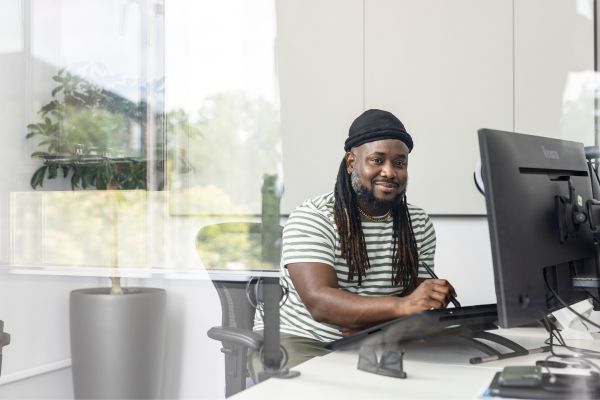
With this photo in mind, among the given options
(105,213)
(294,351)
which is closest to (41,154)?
(105,213)

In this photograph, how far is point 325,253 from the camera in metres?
1.26

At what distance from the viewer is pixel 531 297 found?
0.74 meters

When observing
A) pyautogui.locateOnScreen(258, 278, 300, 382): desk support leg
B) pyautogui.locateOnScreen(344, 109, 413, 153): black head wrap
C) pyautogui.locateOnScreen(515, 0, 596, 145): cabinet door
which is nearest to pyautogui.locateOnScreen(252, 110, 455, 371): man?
pyautogui.locateOnScreen(344, 109, 413, 153): black head wrap

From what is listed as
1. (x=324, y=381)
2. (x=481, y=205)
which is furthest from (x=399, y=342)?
(x=481, y=205)

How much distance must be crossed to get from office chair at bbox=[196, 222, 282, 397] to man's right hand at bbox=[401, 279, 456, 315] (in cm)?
33

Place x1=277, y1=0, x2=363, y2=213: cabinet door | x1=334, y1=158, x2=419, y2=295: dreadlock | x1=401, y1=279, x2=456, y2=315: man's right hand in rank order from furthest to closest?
x1=277, y1=0, x2=363, y2=213: cabinet door, x1=334, y1=158, x2=419, y2=295: dreadlock, x1=401, y1=279, x2=456, y2=315: man's right hand

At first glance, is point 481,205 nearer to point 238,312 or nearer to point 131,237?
point 238,312

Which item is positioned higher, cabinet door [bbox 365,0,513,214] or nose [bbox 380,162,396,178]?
cabinet door [bbox 365,0,513,214]

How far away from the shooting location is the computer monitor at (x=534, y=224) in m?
0.71

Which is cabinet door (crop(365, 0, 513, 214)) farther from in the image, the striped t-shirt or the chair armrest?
the chair armrest

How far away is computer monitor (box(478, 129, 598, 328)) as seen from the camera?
714 millimetres

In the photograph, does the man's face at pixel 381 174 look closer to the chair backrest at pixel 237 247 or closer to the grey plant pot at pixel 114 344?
the chair backrest at pixel 237 247

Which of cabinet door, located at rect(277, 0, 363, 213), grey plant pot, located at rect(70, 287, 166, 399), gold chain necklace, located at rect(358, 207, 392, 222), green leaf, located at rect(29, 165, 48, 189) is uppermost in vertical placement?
cabinet door, located at rect(277, 0, 363, 213)

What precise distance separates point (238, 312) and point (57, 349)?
36 cm
